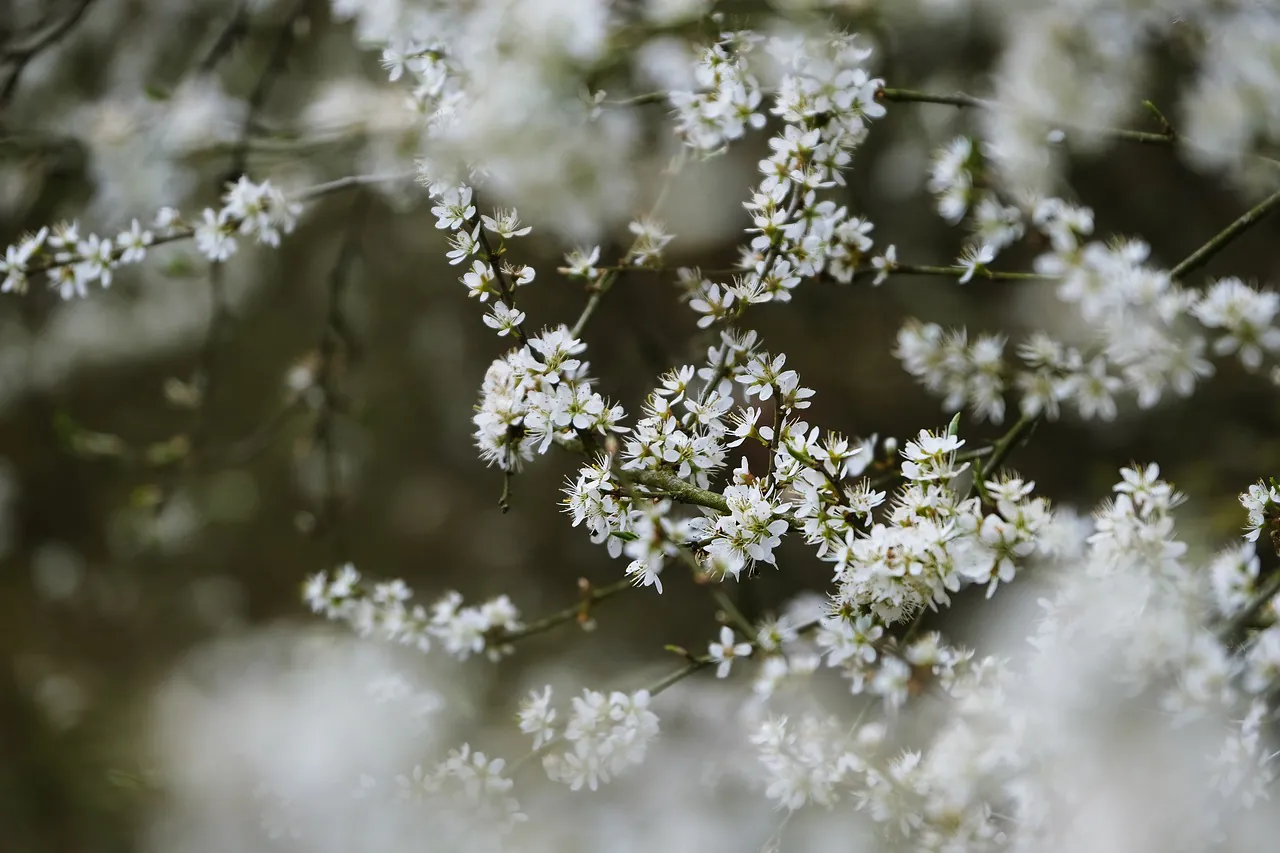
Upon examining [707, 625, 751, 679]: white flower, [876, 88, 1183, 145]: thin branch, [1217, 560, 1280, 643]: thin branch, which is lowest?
[1217, 560, 1280, 643]: thin branch

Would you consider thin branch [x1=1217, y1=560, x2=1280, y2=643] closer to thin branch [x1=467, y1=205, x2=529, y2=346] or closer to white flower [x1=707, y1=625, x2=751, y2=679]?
white flower [x1=707, y1=625, x2=751, y2=679]

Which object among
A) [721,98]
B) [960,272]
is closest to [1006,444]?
[960,272]

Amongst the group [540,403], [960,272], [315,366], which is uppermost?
[315,366]

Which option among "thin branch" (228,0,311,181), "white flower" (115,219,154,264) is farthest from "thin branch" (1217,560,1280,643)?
"thin branch" (228,0,311,181)

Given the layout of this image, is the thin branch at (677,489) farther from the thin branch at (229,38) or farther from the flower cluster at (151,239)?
the thin branch at (229,38)

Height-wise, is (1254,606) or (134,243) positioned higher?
(134,243)

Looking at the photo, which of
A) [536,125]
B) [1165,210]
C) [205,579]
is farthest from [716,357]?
[205,579]

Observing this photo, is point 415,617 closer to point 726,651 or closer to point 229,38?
point 726,651

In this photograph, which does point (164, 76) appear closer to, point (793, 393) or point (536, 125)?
point (536, 125)
